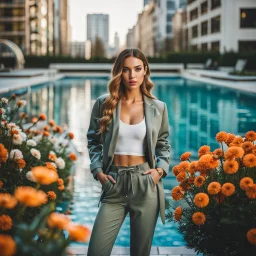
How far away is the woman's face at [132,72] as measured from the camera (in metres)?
2.92

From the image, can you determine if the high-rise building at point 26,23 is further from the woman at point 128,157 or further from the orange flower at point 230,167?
the orange flower at point 230,167

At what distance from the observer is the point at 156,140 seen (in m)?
2.97

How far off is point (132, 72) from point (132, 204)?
81 cm

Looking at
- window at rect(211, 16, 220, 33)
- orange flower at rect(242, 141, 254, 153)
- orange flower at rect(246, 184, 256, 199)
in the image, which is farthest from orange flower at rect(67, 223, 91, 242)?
window at rect(211, 16, 220, 33)

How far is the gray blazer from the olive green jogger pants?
0.07 metres

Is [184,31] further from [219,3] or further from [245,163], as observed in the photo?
[245,163]

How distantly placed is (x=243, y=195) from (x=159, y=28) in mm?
106909

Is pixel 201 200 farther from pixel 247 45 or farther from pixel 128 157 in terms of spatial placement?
pixel 247 45

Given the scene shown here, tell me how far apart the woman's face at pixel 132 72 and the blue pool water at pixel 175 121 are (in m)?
2.38

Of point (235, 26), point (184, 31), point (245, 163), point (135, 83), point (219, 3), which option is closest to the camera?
point (245, 163)

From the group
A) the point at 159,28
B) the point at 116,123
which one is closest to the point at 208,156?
the point at 116,123

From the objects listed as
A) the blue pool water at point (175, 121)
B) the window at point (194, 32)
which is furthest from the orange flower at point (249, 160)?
the window at point (194, 32)

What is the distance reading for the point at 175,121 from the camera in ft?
46.6

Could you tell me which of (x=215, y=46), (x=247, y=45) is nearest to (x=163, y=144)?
(x=247, y=45)
